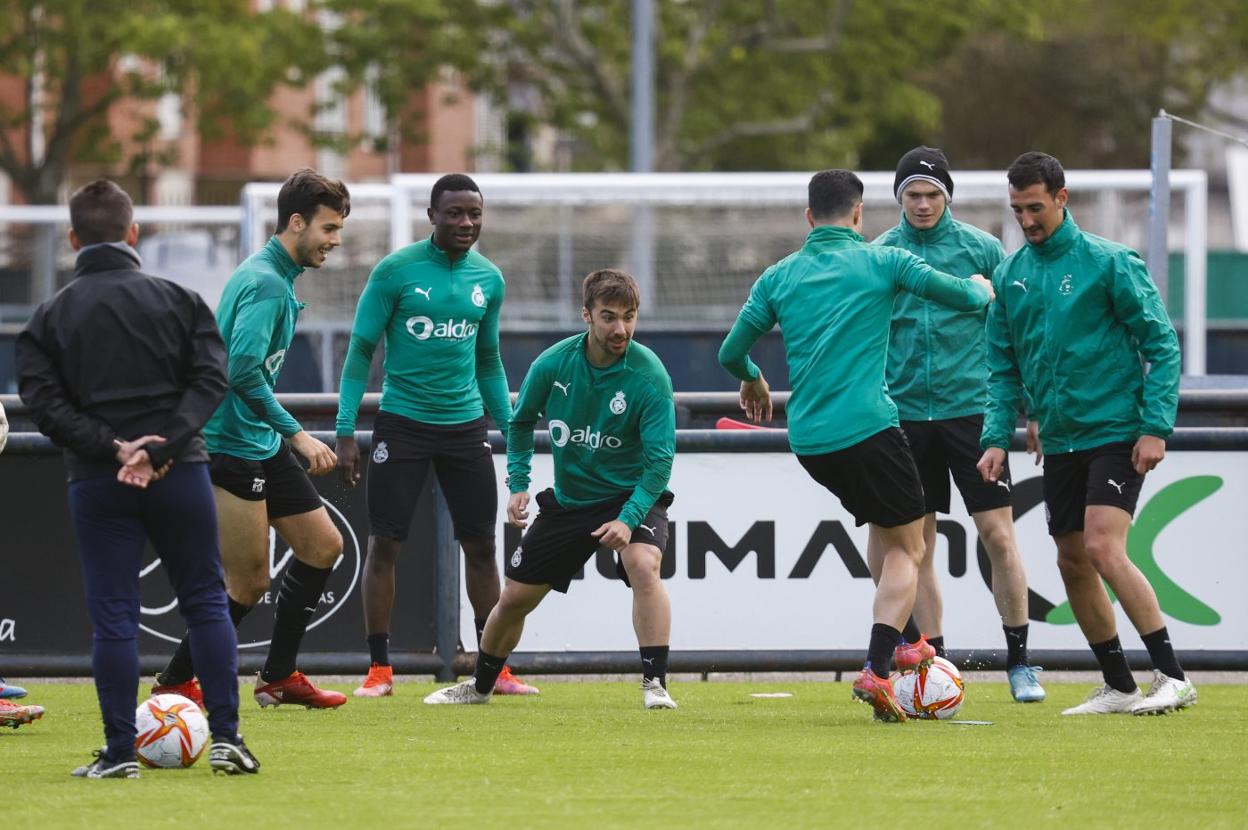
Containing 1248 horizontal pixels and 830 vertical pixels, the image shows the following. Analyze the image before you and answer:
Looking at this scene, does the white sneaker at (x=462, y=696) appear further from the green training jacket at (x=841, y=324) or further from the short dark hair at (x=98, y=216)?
the short dark hair at (x=98, y=216)

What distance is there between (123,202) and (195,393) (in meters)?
0.59

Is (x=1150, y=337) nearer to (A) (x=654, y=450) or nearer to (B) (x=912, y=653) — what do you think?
(B) (x=912, y=653)

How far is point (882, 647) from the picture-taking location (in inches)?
311

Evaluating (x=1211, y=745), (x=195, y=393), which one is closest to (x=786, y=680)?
(x=1211, y=745)

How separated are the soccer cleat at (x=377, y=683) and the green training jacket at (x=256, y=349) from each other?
56.8 inches

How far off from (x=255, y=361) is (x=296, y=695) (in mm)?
1575

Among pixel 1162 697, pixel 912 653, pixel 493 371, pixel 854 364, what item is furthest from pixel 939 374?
pixel 493 371

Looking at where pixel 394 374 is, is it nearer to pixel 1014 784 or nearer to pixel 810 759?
pixel 810 759

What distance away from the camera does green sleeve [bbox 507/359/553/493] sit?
8430mm

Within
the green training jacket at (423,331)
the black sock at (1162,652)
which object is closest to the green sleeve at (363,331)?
the green training jacket at (423,331)

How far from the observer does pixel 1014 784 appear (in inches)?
254

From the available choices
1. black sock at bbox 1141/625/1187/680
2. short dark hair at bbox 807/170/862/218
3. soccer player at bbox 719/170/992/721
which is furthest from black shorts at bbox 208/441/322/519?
black sock at bbox 1141/625/1187/680

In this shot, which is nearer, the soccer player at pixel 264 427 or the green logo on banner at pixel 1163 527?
the soccer player at pixel 264 427

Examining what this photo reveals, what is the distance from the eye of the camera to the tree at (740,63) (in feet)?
114
